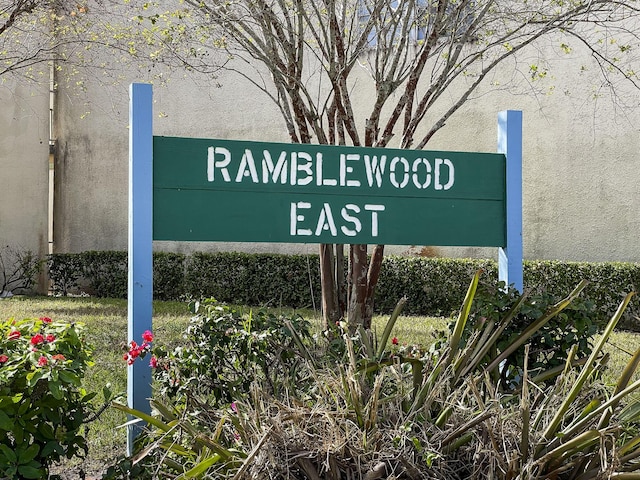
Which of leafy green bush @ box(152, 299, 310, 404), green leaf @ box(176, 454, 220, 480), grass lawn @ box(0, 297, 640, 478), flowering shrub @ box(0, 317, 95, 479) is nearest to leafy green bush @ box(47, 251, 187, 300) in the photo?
grass lawn @ box(0, 297, 640, 478)

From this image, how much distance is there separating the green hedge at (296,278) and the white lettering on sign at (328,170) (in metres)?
6.50

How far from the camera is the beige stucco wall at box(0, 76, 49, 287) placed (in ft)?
50.4

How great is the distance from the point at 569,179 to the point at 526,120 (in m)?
1.16

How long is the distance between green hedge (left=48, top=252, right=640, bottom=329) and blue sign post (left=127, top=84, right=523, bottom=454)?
6.46 m

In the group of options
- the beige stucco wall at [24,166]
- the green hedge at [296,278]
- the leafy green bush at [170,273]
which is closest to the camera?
the green hedge at [296,278]

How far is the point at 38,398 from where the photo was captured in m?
3.03

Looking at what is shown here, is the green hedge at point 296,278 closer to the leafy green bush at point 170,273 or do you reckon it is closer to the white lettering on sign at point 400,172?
the leafy green bush at point 170,273

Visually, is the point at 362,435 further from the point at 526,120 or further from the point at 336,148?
the point at 526,120

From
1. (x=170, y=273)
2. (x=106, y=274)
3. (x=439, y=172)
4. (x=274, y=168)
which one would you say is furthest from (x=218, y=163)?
(x=106, y=274)

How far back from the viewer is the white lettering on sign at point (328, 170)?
12.2ft

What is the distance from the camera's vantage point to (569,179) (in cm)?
1193

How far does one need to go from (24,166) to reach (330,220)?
1323cm

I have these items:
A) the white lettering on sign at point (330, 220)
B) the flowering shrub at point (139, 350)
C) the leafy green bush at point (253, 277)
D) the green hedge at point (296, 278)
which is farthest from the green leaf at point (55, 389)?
the leafy green bush at point (253, 277)

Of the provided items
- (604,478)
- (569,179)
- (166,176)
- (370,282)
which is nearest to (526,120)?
(569,179)
